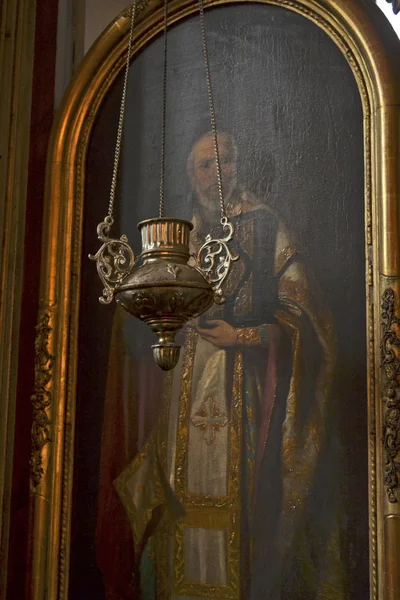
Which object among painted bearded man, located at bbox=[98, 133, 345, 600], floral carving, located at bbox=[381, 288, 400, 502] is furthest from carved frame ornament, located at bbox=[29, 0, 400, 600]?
painted bearded man, located at bbox=[98, 133, 345, 600]

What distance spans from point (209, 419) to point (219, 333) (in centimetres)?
35

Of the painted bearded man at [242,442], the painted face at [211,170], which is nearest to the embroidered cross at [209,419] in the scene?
the painted bearded man at [242,442]

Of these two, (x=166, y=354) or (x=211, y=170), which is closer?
(x=166, y=354)

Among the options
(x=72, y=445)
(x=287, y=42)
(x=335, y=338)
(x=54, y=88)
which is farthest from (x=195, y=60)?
(x=72, y=445)

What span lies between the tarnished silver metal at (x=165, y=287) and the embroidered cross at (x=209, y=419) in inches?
25.3

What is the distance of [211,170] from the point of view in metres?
3.95

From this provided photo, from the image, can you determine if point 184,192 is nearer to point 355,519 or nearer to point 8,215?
point 8,215

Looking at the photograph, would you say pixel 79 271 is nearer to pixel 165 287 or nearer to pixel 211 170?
pixel 211 170

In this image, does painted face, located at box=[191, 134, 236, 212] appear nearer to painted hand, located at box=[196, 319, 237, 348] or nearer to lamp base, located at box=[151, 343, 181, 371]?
painted hand, located at box=[196, 319, 237, 348]

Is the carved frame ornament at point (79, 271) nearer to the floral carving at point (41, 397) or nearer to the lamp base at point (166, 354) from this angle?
the floral carving at point (41, 397)

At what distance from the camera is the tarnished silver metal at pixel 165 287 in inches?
117

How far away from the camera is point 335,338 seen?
3.53 m

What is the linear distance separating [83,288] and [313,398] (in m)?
1.24

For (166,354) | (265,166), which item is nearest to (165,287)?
(166,354)
